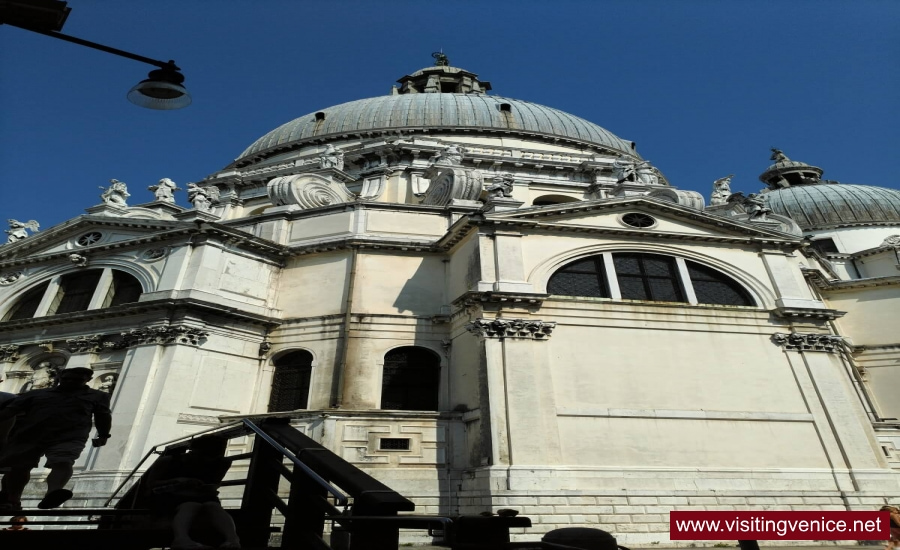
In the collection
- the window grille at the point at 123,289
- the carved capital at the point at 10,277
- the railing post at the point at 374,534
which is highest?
the carved capital at the point at 10,277

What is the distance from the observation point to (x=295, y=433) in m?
5.36

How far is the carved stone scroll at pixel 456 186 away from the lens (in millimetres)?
22016

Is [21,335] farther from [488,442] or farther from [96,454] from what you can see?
[488,442]

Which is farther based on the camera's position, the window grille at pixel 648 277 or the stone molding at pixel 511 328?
the window grille at pixel 648 277

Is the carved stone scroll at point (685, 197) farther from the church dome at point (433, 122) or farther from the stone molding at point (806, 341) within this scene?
the church dome at point (433, 122)

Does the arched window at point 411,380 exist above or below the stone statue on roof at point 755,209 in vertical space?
below

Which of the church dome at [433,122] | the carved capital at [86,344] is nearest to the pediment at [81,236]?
the carved capital at [86,344]

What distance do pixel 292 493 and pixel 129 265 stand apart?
58.3 ft

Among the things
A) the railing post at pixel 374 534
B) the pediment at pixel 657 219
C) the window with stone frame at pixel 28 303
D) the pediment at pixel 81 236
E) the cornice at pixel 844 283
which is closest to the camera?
the railing post at pixel 374 534

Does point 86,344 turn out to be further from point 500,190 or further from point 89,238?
point 500,190

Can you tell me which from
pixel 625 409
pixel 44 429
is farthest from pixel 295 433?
pixel 625 409

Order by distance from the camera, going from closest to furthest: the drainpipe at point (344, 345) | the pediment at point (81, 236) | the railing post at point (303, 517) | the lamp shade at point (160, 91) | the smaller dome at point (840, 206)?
1. the railing post at point (303, 517)
2. the lamp shade at point (160, 91)
3. the drainpipe at point (344, 345)
4. the pediment at point (81, 236)
5. the smaller dome at point (840, 206)

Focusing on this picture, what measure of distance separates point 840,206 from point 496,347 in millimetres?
37175

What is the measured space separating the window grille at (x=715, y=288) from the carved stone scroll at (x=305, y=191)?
46.7 feet
